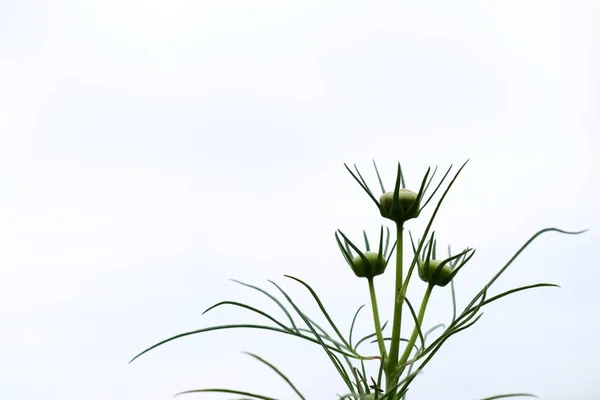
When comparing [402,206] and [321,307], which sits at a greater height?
[402,206]

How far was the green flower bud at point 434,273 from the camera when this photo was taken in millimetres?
998

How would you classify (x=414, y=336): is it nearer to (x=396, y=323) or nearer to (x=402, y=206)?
(x=396, y=323)

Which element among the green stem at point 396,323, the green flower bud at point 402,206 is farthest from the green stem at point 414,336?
the green flower bud at point 402,206

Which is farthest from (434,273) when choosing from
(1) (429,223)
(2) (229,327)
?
A: (2) (229,327)

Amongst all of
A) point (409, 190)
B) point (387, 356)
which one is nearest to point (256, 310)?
point (387, 356)

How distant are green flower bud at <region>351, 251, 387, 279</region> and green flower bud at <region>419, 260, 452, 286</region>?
67 millimetres

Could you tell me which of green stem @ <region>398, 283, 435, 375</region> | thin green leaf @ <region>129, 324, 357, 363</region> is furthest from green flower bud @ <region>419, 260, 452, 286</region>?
thin green leaf @ <region>129, 324, 357, 363</region>

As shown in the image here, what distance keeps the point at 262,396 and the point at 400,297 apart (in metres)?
0.25

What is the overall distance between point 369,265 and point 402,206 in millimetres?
113

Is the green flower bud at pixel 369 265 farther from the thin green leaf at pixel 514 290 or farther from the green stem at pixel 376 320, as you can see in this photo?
the thin green leaf at pixel 514 290

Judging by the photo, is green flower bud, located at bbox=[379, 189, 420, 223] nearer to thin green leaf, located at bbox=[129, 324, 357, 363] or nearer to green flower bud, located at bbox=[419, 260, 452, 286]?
green flower bud, located at bbox=[419, 260, 452, 286]

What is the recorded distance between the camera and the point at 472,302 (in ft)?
3.10

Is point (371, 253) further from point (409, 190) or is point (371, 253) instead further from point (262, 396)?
point (262, 396)

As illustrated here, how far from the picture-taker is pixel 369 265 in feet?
3.40
